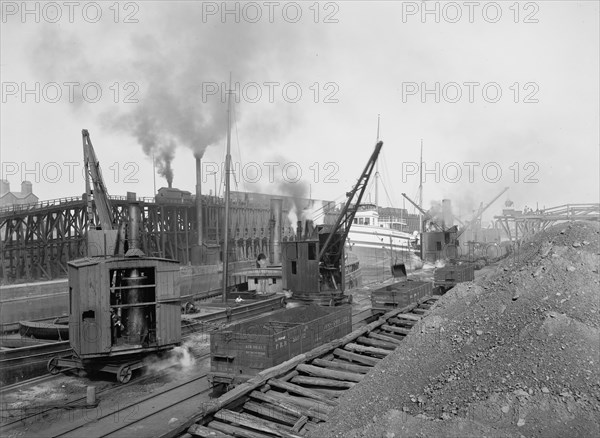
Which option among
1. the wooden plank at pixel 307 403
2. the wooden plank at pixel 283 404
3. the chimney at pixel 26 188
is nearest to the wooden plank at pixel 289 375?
the wooden plank at pixel 307 403

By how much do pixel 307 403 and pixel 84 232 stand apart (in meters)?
36.7

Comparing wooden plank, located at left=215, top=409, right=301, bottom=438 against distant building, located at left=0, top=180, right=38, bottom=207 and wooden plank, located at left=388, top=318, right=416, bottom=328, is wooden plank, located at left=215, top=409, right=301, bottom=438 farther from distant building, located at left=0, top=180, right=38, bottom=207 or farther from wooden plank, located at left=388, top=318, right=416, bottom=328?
distant building, located at left=0, top=180, right=38, bottom=207

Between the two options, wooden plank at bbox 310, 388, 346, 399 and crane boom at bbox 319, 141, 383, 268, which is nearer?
wooden plank at bbox 310, 388, 346, 399

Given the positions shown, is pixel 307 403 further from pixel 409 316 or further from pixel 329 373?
pixel 409 316

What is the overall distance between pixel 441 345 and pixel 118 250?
10.2 meters

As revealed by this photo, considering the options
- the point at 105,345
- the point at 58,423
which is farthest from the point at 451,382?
the point at 105,345

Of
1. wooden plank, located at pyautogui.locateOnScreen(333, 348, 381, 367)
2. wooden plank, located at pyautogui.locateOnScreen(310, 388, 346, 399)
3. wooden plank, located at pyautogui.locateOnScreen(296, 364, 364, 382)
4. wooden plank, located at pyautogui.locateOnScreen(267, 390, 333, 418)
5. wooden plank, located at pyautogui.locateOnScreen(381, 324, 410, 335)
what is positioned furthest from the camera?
wooden plank, located at pyautogui.locateOnScreen(381, 324, 410, 335)

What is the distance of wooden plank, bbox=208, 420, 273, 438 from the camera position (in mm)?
6121

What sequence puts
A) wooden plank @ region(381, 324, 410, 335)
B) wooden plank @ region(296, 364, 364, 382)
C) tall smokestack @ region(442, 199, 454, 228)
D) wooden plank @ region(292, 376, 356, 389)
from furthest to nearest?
tall smokestack @ region(442, 199, 454, 228)
wooden plank @ region(381, 324, 410, 335)
wooden plank @ region(296, 364, 364, 382)
wooden plank @ region(292, 376, 356, 389)

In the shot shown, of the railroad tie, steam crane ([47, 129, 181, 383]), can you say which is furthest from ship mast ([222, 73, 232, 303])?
the railroad tie

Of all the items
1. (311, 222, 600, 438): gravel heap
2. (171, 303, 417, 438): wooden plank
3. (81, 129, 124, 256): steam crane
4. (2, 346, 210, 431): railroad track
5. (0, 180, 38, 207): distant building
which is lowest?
(2, 346, 210, 431): railroad track

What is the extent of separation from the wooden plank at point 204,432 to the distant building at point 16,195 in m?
58.3

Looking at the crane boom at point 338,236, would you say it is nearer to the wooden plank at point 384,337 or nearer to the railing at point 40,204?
the wooden plank at point 384,337

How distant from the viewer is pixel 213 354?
9758mm
